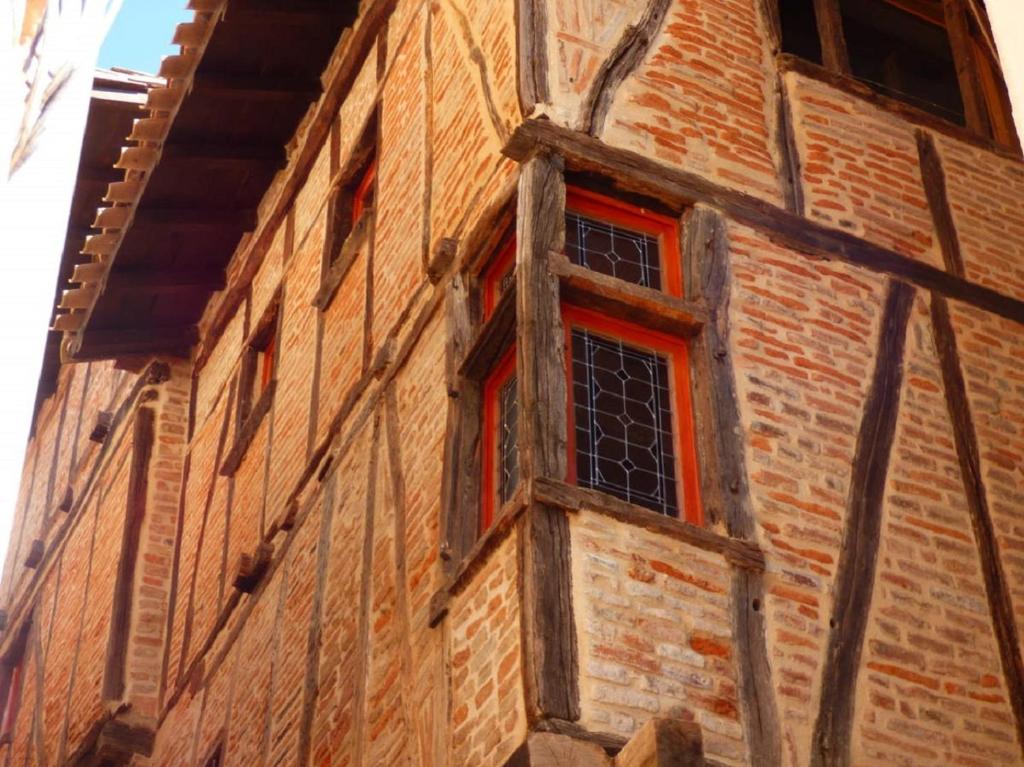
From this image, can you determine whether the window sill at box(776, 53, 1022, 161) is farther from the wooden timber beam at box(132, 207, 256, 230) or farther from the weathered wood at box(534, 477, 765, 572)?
the wooden timber beam at box(132, 207, 256, 230)

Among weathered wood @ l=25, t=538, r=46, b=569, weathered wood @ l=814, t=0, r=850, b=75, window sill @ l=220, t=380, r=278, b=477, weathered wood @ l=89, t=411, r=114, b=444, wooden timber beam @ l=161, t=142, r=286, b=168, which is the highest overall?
wooden timber beam @ l=161, t=142, r=286, b=168

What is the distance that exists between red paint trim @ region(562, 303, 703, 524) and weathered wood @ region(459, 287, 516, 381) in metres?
0.25

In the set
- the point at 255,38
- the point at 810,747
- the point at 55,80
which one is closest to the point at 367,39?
the point at 255,38

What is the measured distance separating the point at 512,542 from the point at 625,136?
2199mm

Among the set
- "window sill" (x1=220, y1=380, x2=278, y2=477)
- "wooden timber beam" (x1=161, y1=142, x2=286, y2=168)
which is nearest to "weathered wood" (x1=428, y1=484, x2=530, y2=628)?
"window sill" (x1=220, y1=380, x2=278, y2=477)

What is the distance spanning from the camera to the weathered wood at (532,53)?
8.16 meters

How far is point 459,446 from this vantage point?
7715 millimetres

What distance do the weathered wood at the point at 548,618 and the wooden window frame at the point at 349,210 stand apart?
400 cm

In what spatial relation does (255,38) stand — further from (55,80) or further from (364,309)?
(55,80)

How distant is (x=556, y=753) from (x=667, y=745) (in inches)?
17.1

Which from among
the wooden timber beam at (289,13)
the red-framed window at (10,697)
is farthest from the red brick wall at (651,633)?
the red-framed window at (10,697)

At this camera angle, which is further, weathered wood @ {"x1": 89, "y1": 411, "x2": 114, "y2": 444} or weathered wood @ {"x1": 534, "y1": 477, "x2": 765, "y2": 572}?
weathered wood @ {"x1": 89, "y1": 411, "x2": 114, "y2": 444}

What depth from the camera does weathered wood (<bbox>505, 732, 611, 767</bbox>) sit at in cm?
605

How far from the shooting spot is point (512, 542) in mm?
6723
